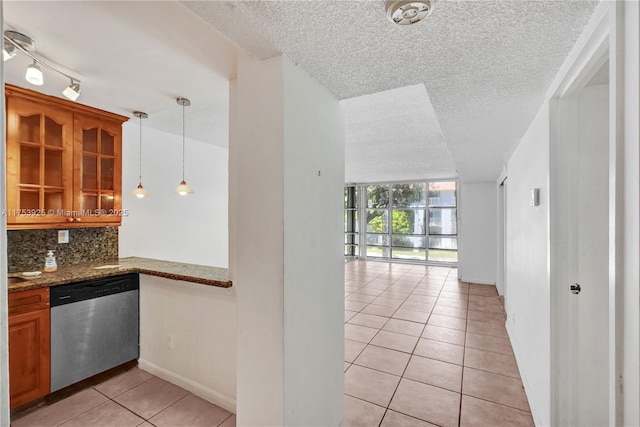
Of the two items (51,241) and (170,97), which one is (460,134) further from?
(51,241)

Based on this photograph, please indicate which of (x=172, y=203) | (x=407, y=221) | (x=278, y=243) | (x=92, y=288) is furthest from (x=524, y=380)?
(x=407, y=221)

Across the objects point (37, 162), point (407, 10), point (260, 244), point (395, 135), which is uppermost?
point (395, 135)

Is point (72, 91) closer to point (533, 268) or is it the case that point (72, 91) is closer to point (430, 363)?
point (533, 268)

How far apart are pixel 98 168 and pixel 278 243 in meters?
2.54

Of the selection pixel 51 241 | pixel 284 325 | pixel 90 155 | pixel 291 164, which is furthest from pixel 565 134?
pixel 51 241

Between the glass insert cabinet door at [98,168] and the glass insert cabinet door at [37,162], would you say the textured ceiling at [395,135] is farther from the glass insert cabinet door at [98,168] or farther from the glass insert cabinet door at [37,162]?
the glass insert cabinet door at [37,162]

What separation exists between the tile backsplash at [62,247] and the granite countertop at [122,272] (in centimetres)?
16

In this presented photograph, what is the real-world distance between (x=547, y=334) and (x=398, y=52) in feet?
5.92

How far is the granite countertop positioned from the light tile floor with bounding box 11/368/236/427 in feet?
3.01

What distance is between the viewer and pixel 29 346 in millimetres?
2098

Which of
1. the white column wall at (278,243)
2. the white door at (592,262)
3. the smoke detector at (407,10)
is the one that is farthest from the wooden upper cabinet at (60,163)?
the white door at (592,262)

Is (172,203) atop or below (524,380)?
atop

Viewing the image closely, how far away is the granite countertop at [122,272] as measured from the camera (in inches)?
83.5

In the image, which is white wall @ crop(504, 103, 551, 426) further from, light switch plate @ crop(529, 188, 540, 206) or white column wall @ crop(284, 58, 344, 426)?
white column wall @ crop(284, 58, 344, 426)
